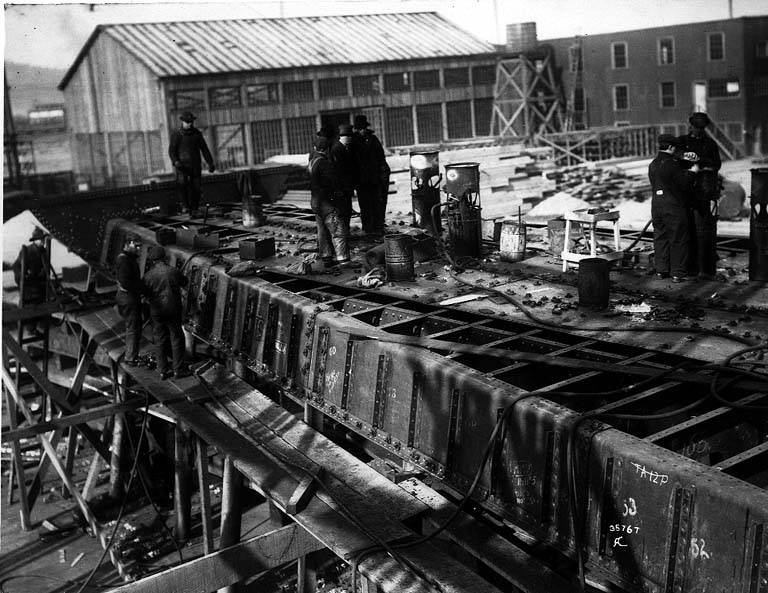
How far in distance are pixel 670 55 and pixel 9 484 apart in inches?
1309

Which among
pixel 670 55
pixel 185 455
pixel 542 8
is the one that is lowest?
pixel 185 455

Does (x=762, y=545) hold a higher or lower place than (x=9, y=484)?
higher

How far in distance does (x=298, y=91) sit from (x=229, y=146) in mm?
3567

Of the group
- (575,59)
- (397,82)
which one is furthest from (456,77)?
(575,59)

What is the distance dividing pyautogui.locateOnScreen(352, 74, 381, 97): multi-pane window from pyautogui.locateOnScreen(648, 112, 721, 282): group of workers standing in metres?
25.5

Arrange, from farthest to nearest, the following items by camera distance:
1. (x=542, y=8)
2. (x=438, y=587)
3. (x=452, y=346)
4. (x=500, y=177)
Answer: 1. (x=542, y=8)
2. (x=500, y=177)
3. (x=452, y=346)
4. (x=438, y=587)

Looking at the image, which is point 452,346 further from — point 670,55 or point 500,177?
point 670,55

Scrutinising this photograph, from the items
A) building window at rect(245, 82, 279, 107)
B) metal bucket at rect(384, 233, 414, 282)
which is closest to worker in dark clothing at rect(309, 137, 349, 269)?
metal bucket at rect(384, 233, 414, 282)

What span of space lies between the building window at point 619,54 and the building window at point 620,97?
974 millimetres

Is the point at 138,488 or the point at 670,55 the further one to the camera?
the point at 670,55

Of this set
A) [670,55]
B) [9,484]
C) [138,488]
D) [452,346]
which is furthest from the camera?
[670,55]

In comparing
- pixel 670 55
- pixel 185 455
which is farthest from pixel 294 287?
pixel 670 55

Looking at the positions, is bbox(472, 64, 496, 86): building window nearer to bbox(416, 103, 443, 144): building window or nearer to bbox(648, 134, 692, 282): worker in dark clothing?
bbox(416, 103, 443, 144): building window

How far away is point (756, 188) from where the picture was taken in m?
9.70
